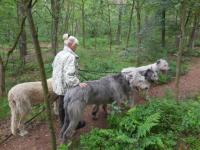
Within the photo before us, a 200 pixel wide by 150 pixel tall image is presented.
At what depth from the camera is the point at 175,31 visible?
16672 mm

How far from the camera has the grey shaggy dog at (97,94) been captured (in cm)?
623

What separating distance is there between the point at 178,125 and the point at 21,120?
389cm

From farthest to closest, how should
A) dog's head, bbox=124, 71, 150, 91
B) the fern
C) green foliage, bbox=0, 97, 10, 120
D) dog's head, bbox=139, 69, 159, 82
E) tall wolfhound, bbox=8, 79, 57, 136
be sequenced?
green foliage, bbox=0, 97, 10, 120, dog's head, bbox=139, 69, 159, 82, dog's head, bbox=124, 71, 150, 91, tall wolfhound, bbox=8, 79, 57, 136, the fern

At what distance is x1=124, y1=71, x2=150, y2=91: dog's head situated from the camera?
7.56 meters

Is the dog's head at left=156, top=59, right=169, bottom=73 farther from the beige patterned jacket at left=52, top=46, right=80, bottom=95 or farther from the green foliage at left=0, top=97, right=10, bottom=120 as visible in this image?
the green foliage at left=0, top=97, right=10, bottom=120

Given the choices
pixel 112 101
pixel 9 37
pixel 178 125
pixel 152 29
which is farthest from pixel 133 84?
pixel 9 37

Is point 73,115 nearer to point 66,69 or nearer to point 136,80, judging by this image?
point 66,69

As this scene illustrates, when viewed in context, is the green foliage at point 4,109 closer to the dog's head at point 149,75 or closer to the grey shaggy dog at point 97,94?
the grey shaggy dog at point 97,94

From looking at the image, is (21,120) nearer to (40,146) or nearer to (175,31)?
(40,146)

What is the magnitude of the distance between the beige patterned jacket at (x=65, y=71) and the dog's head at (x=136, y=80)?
1.75 metres

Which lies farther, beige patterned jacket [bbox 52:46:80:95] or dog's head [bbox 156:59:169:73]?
dog's head [bbox 156:59:169:73]

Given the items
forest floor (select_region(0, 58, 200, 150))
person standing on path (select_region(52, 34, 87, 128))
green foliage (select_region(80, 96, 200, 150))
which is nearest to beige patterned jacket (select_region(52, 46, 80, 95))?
person standing on path (select_region(52, 34, 87, 128))

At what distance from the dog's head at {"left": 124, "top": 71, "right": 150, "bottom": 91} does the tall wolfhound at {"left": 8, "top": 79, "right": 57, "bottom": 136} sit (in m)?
2.37

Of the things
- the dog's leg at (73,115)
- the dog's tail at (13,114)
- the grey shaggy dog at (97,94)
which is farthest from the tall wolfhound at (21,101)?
the dog's leg at (73,115)
